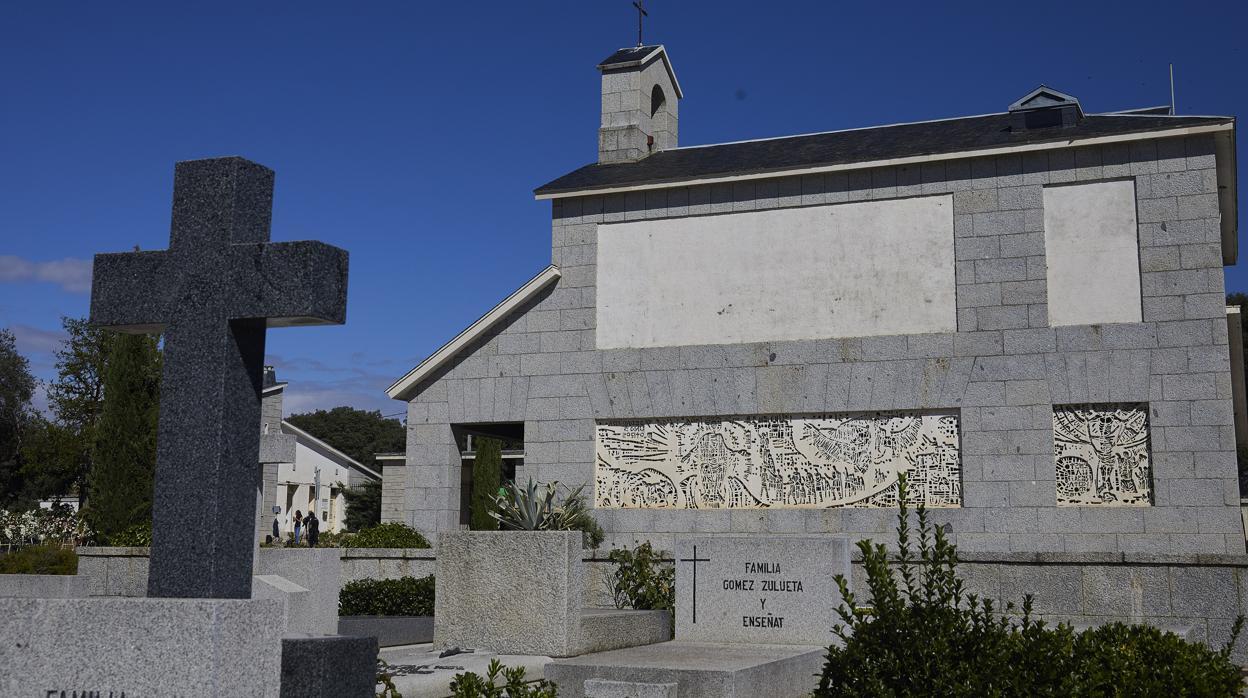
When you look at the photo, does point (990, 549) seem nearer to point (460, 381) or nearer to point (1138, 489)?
point (1138, 489)

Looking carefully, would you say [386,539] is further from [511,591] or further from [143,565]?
[511,591]

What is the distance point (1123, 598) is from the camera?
14000 millimetres

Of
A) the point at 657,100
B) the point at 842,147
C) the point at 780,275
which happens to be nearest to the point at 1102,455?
the point at 780,275

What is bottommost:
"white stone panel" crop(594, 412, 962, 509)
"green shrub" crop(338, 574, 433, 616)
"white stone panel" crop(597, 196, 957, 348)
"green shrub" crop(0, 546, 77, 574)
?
"green shrub" crop(338, 574, 433, 616)

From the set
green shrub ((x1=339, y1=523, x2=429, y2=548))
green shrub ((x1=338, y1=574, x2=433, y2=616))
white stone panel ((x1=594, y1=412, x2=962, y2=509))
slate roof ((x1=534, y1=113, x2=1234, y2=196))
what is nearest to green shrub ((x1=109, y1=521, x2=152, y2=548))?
green shrub ((x1=339, y1=523, x2=429, y2=548))

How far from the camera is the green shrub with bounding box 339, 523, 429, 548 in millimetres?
19553

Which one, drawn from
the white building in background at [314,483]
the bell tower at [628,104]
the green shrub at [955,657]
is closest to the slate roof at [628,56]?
the bell tower at [628,104]

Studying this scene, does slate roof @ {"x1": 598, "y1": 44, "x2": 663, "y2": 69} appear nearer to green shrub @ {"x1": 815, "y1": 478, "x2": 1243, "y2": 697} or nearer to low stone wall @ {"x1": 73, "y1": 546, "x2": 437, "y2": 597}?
low stone wall @ {"x1": 73, "y1": 546, "x2": 437, "y2": 597}

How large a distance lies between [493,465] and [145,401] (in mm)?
6830

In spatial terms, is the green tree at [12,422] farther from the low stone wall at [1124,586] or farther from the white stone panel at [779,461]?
Answer: the low stone wall at [1124,586]

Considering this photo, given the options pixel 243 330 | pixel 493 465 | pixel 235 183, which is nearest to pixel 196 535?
pixel 243 330

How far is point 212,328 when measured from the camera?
5809 mm

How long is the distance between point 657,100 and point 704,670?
60.2 feet

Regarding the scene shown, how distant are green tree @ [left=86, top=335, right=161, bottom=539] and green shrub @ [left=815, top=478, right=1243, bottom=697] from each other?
1691 cm
